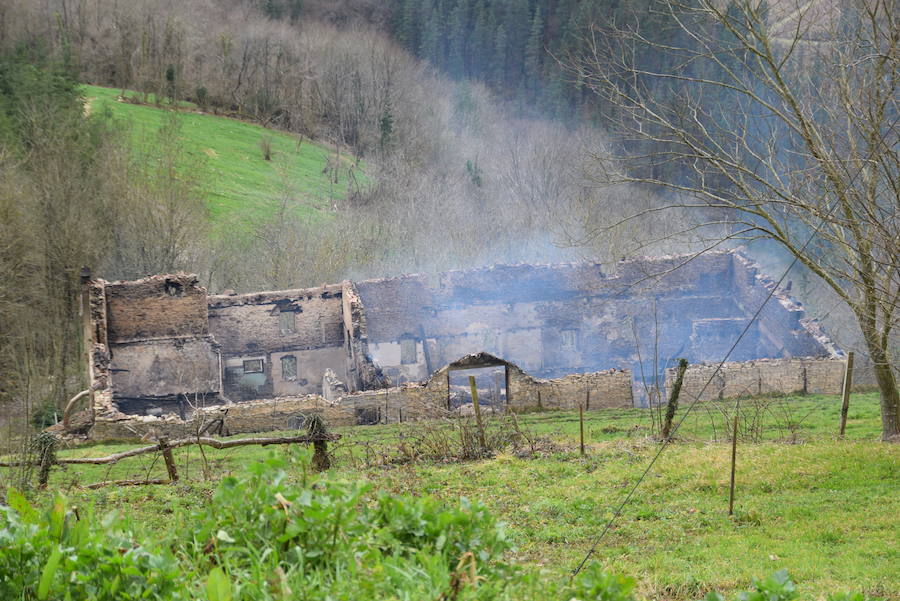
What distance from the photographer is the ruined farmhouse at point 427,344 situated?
87.5 ft

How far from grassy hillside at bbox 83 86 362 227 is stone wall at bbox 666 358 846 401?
29.5 m

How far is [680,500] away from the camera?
1270 centimetres

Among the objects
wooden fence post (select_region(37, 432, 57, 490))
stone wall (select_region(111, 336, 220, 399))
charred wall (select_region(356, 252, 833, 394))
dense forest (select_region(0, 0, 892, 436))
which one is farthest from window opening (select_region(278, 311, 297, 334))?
wooden fence post (select_region(37, 432, 57, 490))

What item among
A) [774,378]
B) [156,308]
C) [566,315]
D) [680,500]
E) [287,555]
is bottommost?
[680,500]

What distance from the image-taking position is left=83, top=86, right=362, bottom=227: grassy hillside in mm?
51375

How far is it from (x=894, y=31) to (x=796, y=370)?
1684 cm

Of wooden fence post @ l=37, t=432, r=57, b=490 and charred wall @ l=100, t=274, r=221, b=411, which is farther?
charred wall @ l=100, t=274, r=221, b=411

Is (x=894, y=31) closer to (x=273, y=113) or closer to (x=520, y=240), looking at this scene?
(x=520, y=240)

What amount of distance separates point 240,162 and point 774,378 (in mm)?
40890

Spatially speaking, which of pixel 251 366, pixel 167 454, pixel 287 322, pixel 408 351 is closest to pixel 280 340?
pixel 287 322

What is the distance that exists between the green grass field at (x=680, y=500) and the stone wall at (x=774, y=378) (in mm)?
8008

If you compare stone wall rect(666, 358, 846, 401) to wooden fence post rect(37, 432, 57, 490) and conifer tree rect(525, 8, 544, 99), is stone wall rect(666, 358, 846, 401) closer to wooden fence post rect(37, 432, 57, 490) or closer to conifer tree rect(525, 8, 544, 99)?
wooden fence post rect(37, 432, 57, 490)

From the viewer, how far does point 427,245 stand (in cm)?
4616

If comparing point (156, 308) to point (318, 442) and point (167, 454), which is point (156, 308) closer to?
point (167, 454)
